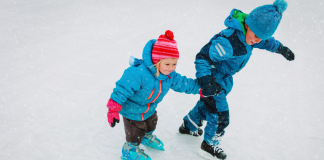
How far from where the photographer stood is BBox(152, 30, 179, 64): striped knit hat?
1.60 m

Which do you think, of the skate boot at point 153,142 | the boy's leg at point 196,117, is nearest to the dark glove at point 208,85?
the boy's leg at point 196,117

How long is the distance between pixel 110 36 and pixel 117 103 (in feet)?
10.6

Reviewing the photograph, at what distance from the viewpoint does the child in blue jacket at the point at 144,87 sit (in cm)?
160

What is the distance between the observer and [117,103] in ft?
5.23

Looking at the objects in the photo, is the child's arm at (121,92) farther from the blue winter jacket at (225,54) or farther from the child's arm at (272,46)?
the child's arm at (272,46)

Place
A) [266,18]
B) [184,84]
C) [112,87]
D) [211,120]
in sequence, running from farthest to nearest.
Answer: [112,87], [211,120], [184,84], [266,18]

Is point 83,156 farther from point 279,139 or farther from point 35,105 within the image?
point 279,139

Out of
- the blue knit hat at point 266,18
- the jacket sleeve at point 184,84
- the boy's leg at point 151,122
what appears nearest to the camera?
the blue knit hat at point 266,18

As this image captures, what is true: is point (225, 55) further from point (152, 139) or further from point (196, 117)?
point (152, 139)

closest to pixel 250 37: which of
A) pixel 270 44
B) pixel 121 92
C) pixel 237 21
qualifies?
pixel 237 21

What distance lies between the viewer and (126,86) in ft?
5.22

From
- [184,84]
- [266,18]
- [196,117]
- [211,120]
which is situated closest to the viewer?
[266,18]

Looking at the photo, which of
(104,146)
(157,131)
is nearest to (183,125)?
(157,131)

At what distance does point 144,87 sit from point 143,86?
1 cm
